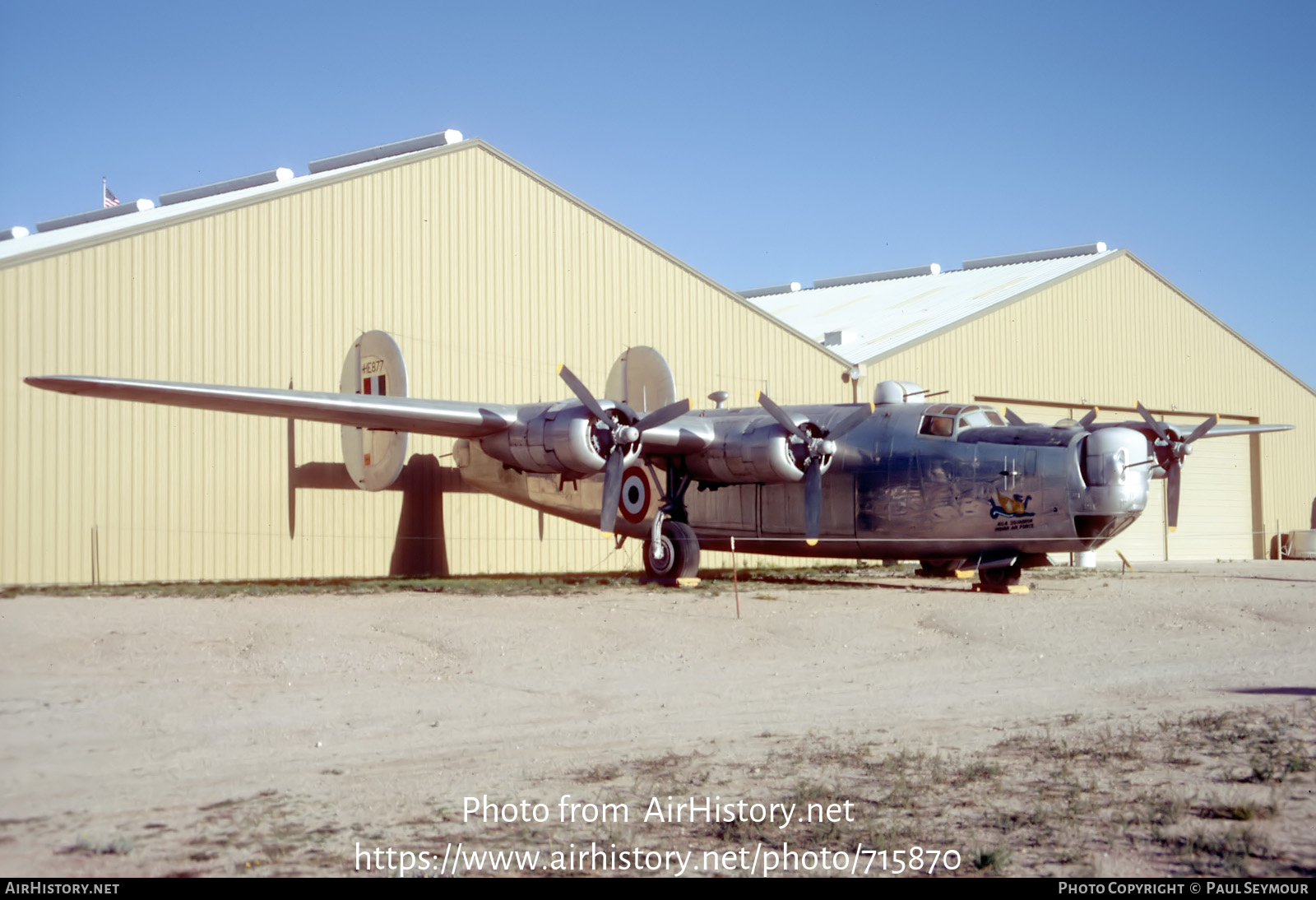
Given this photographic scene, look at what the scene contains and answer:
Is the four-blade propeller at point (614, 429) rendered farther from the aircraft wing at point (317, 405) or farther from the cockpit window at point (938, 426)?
the cockpit window at point (938, 426)

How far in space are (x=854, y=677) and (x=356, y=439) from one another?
12974mm

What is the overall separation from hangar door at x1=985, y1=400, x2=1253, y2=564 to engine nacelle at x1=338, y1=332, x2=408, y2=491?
19119mm

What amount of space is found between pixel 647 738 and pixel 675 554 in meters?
11.8

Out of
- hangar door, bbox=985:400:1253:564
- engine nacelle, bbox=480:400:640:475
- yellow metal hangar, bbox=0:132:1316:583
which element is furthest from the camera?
hangar door, bbox=985:400:1253:564

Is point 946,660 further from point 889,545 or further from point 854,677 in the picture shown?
point 889,545

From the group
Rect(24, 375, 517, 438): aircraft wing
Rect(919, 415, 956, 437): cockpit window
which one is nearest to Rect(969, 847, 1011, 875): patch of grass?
Rect(24, 375, 517, 438): aircraft wing

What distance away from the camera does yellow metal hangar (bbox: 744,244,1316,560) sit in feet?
113

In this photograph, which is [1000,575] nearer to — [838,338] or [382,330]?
[382,330]

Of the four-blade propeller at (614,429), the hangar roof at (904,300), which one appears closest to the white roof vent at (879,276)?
the hangar roof at (904,300)

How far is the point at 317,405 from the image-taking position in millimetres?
18469

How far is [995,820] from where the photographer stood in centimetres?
670

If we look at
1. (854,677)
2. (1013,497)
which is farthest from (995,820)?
(1013,497)

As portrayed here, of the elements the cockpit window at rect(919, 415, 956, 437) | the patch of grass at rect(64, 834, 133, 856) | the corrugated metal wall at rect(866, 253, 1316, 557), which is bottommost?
the patch of grass at rect(64, 834, 133, 856)

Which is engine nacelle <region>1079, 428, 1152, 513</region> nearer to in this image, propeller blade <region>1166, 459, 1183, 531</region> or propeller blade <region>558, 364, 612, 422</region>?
propeller blade <region>1166, 459, 1183, 531</region>
